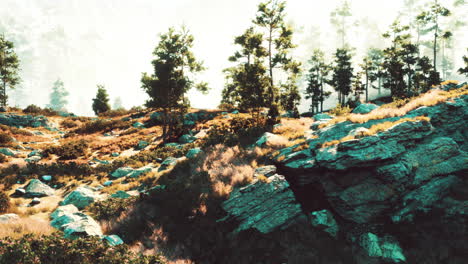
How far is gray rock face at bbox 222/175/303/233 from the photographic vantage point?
9031 mm

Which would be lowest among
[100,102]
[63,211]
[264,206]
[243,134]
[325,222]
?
[325,222]

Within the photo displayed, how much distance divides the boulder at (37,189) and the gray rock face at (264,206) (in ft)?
28.4

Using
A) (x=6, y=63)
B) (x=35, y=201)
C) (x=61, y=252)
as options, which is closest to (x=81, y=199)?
(x=35, y=201)

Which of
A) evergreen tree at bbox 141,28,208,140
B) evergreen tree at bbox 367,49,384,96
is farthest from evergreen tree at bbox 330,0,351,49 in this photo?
evergreen tree at bbox 141,28,208,140

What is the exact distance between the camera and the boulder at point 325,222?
8922 millimetres

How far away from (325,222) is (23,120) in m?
36.4

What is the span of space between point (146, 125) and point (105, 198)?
76.0 feet

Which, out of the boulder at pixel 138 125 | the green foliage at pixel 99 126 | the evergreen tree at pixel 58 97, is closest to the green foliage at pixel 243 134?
the boulder at pixel 138 125

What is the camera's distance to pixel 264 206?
30.6ft

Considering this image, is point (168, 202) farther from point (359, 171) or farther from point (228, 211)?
point (359, 171)

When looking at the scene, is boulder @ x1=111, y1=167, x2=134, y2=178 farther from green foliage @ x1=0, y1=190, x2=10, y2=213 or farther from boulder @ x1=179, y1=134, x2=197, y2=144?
boulder @ x1=179, y1=134, x2=197, y2=144

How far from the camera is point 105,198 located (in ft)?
35.5

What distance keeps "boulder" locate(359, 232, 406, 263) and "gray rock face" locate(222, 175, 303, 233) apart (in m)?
2.38

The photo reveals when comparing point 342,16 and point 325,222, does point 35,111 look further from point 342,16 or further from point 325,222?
point 342,16
